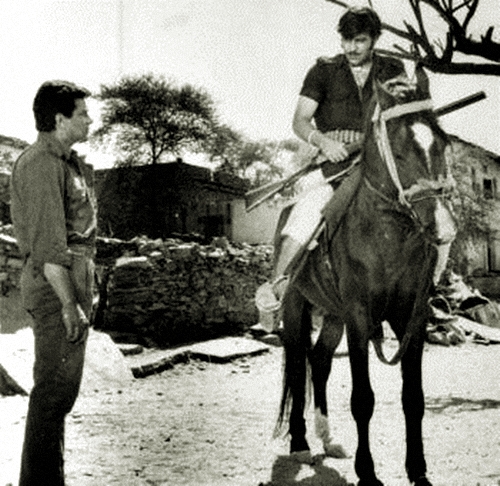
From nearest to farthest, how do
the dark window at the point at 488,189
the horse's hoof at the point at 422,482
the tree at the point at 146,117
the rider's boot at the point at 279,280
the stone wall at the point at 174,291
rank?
1. the horse's hoof at the point at 422,482
2. the rider's boot at the point at 279,280
3. the stone wall at the point at 174,291
4. the dark window at the point at 488,189
5. the tree at the point at 146,117

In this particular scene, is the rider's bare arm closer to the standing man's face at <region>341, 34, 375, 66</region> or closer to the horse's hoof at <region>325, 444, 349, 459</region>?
the standing man's face at <region>341, 34, 375, 66</region>

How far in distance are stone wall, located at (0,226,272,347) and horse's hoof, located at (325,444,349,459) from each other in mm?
8107

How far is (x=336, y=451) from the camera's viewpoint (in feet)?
15.4

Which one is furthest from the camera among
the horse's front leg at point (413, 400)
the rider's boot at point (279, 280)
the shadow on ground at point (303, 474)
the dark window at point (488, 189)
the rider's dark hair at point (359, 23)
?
the dark window at point (488, 189)

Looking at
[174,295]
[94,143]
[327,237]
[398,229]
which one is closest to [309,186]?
[327,237]

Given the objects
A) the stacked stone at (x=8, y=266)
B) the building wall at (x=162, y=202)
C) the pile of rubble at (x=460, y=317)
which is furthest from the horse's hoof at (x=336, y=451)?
the building wall at (x=162, y=202)

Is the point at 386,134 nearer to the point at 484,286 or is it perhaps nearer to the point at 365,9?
the point at 365,9

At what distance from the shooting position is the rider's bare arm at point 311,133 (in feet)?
14.1

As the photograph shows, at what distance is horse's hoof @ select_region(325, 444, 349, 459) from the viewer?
184 inches

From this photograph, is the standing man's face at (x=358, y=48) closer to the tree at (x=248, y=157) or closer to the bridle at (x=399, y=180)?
the bridle at (x=399, y=180)

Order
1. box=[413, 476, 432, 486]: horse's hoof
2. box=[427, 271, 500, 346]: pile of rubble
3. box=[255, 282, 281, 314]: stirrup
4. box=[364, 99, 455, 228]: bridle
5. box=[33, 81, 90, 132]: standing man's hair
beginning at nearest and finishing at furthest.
Result: box=[33, 81, 90, 132]: standing man's hair → box=[364, 99, 455, 228]: bridle → box=[413, 476, 432, 486]: horse's hoof → box=[255, 282, 281, 314]: stirrup → box=[427, 271, 500, 346]: pile of rubble

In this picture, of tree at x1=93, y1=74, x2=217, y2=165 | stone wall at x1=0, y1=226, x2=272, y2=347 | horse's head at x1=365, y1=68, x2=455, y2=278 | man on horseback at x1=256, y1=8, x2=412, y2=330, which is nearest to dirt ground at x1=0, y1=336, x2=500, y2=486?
man on horseback at x1=256, y1=8, x2=412, y2=330

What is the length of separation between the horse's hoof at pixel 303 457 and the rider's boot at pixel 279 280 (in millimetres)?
1010

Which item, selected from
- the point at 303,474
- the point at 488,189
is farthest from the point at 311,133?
the point at 488,189
